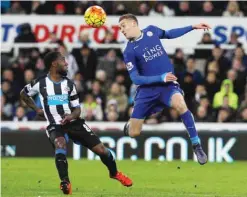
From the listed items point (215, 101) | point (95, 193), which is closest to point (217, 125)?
point (215, 101)

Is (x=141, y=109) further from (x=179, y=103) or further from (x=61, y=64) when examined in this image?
(x=61, y=64)

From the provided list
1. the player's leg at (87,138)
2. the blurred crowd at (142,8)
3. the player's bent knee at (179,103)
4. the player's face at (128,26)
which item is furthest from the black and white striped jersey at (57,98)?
the blurred crowd at (142,8)

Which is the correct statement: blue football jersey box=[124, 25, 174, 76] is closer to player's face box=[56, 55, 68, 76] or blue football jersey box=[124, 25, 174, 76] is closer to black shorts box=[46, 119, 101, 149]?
player's face box=[56, 55, 68, 76]

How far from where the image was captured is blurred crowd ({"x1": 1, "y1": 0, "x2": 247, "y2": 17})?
73.6 feet

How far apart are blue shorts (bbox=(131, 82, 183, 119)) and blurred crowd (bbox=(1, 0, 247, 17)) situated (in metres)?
7.97

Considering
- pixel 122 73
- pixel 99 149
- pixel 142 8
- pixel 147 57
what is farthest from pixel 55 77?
pixel 142 8

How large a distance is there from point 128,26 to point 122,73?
308 inches

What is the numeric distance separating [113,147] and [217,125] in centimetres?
221

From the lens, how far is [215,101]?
2116 cm

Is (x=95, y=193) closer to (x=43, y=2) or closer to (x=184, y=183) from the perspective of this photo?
(x=184, y=183)

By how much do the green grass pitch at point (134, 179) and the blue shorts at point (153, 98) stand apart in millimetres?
1146

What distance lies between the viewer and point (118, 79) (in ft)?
71.1

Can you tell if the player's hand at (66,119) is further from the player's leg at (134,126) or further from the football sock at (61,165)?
the player's leg at (134,126)

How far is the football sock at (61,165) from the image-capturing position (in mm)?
13366
